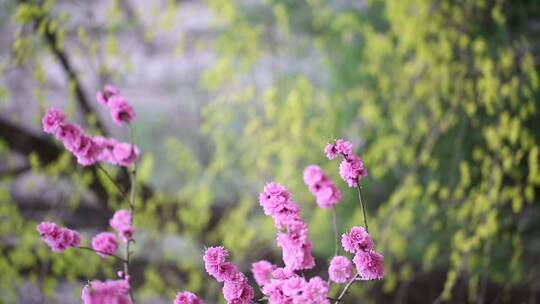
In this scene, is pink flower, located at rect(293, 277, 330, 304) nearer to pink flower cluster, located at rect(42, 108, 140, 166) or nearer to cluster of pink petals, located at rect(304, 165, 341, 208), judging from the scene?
cluster of pink petals, located at rect(304, 165, 341, 208)

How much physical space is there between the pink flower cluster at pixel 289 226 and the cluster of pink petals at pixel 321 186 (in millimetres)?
81

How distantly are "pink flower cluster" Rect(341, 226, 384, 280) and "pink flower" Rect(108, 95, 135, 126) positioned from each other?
461mm

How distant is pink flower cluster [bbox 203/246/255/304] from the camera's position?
0.74 metres

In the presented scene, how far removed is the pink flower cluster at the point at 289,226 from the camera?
2.35 feet

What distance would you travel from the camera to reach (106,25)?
6.46 ft

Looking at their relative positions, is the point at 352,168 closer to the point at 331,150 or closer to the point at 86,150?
the point at 331,150

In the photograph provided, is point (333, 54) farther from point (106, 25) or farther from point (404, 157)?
point (106, 25)

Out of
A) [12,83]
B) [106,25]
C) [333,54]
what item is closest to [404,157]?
[333,54]

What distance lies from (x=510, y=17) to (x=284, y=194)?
121 cm

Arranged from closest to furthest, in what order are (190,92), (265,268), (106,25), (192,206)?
(265,268), (106,25), (192,206), (190,92)

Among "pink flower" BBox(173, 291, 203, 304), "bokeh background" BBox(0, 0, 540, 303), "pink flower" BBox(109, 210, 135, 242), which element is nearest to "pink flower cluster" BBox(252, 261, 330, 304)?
"pink flower" BBox(173, 291, 203, 304)

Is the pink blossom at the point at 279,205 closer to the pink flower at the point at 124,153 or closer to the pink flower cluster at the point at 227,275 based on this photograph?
the pink flower cluster at the point at 227,275

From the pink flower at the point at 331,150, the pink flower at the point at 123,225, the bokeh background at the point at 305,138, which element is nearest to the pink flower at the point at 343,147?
the pink flower at the point at 331,150

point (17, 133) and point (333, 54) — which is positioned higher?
point (333, 54)
